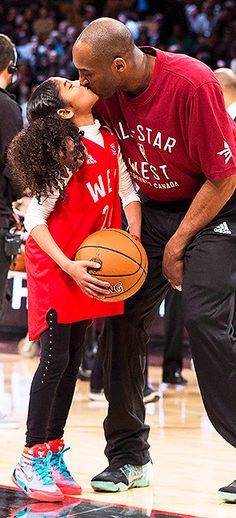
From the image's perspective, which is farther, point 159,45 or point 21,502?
point 159,45

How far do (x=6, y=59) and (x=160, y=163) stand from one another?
6.63ft

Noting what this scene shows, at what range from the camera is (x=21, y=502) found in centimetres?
407

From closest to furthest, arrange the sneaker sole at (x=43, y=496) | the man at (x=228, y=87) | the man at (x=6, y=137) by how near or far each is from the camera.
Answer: the sneaker sole at (x=43, y=496) → the man at (x=6, y=137) → the man at (x=228, y=87)

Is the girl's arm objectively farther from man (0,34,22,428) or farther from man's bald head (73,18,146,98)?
man (0,34,22,428)

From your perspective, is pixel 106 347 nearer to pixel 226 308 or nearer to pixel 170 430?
pixel 226 308

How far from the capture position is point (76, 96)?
418cm

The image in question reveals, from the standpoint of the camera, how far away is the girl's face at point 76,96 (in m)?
4.16

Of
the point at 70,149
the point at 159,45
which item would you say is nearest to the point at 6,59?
the point at 70,149

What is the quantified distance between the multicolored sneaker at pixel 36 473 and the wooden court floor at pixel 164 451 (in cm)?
16

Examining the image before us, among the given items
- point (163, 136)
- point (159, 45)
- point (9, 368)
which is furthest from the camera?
point (159, 45)

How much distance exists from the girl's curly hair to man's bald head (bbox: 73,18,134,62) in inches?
12.9

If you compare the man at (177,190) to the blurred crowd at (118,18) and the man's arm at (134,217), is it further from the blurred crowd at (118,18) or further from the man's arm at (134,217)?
the blurred crowd at (118,18)

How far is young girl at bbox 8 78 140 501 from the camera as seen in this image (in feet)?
13.6

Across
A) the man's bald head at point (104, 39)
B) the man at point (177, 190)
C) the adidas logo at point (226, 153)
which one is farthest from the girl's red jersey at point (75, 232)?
the adidas logo at point (226, 153)
